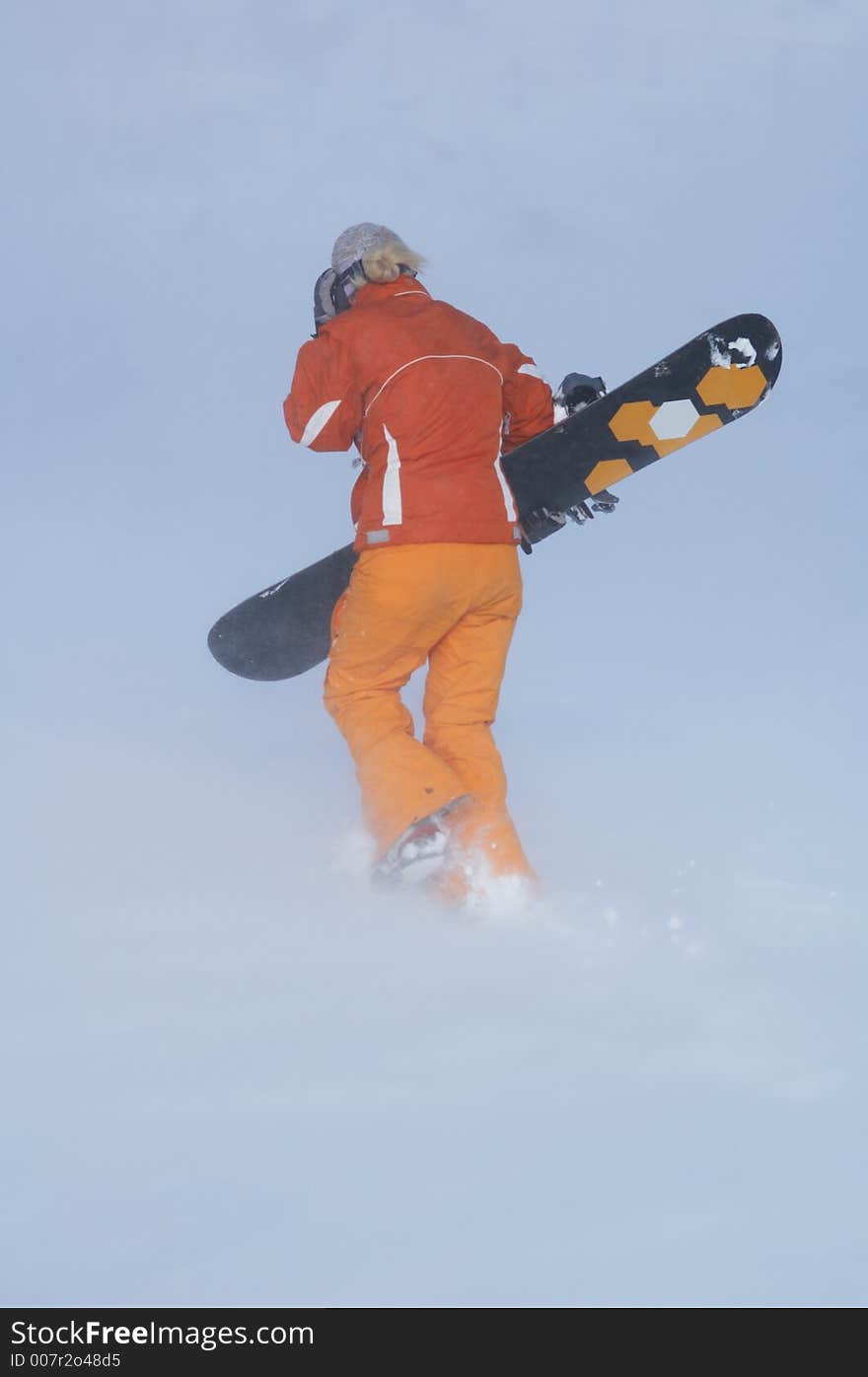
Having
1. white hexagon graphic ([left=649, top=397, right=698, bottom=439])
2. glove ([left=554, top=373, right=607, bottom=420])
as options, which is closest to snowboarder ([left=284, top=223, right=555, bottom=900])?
glove ([left=554, top=373, right=607, bottom=420])

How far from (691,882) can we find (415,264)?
144cm

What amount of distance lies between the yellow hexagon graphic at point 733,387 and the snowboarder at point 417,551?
0.53 meters

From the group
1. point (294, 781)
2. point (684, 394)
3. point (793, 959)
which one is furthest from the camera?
point (294, 781)

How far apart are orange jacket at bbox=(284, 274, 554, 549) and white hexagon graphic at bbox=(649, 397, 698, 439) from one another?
507 mm

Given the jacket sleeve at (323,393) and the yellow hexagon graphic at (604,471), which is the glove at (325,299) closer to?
the jacket sleeve at (323,393)

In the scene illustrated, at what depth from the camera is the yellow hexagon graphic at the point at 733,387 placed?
3.36 metres

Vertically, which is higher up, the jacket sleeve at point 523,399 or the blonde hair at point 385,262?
the blonde hair at point 385,262

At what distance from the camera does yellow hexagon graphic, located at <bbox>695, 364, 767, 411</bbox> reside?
11.0 ft

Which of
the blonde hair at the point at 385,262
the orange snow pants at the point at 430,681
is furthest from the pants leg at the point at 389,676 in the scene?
the blonde hair at the point at 385,262

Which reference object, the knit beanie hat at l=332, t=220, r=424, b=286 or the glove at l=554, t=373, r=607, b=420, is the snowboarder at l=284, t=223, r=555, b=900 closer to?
the knit beanie hat at l=332, t=220, r=424, b=286
